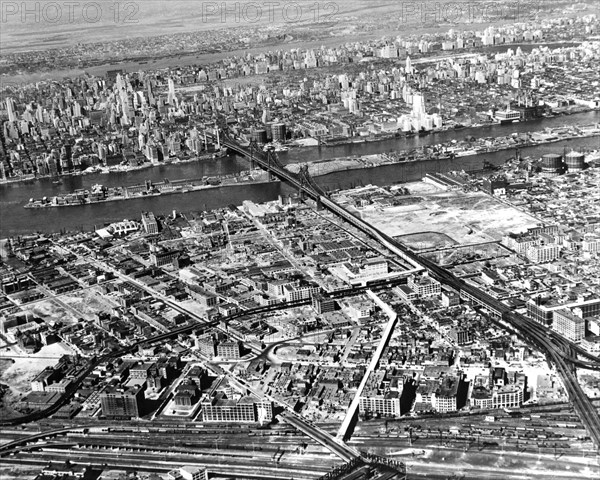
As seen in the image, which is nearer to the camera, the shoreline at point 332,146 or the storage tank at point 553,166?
the storage tank at point 553,166

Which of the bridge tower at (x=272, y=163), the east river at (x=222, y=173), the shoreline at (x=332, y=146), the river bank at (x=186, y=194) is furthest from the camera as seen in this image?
the shoreline at (x=332, y=146)

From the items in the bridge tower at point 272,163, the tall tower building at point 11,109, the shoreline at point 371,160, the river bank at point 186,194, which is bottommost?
the river bank at point 186,194

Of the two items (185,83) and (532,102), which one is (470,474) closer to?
(532,102)

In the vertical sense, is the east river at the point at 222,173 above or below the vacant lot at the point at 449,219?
below

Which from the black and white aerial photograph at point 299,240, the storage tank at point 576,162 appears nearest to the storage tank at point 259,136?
the black and white aerial photograph at point 299,240

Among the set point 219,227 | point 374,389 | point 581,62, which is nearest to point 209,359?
point 374,389

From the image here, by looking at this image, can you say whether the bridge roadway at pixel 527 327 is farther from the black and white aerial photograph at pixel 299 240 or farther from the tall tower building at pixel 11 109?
the tall tower building at pixel 11 109

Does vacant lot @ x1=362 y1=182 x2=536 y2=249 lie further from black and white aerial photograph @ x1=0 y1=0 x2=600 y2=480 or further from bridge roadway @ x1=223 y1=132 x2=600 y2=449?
bridge roadway @ x1=223 y1=132 x2=600 y2=449

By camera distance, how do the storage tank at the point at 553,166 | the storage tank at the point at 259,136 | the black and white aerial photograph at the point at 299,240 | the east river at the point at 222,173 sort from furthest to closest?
1. the storage tank at the point at 259,136
2. the storage tank at the point at 553,166
3. the east river at the point at 222,173
4. the black and white aerial photograph at the point at 299,240
